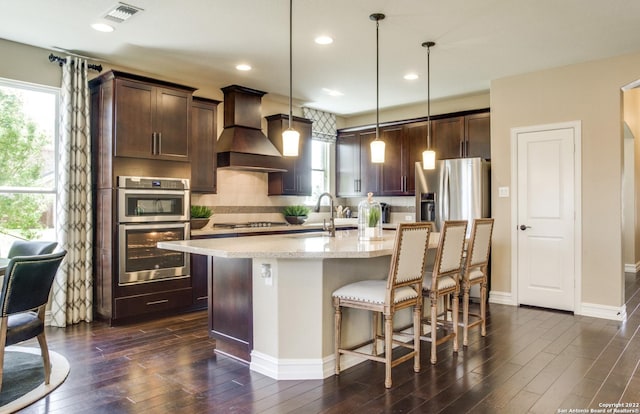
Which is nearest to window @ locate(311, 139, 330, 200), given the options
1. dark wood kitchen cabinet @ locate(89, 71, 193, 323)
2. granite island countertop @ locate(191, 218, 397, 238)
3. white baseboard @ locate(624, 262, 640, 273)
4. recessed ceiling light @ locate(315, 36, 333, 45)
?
granite island countertop @ locate(191, 218, 397, 238)

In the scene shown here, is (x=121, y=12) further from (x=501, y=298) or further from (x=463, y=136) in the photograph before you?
(x=501, y=298)

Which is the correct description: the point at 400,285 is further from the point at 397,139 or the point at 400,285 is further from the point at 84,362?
the point at 397,139

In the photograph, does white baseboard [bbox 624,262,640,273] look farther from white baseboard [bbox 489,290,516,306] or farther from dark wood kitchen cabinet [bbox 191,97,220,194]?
dark wood kitchen cabinet [bbox 191,97,220,194]

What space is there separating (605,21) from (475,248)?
218cm

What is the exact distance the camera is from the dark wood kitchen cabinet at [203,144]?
5215mm

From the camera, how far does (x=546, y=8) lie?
340cm

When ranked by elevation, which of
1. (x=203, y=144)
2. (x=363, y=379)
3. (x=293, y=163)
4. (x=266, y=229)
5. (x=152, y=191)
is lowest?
(x=363, y=379)

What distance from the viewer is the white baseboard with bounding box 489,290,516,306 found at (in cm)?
514

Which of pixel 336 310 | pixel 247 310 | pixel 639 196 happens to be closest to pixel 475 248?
pixel 336 310

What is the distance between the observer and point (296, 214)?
6.39 meters

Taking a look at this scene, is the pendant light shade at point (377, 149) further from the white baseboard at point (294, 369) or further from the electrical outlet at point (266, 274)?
the white baseboard at point (294, 369)

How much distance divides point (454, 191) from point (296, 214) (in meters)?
2.26

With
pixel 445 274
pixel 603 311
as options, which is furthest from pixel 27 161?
pixel 603 311

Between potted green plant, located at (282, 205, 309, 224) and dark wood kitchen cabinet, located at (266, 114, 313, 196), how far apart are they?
0.73ft
